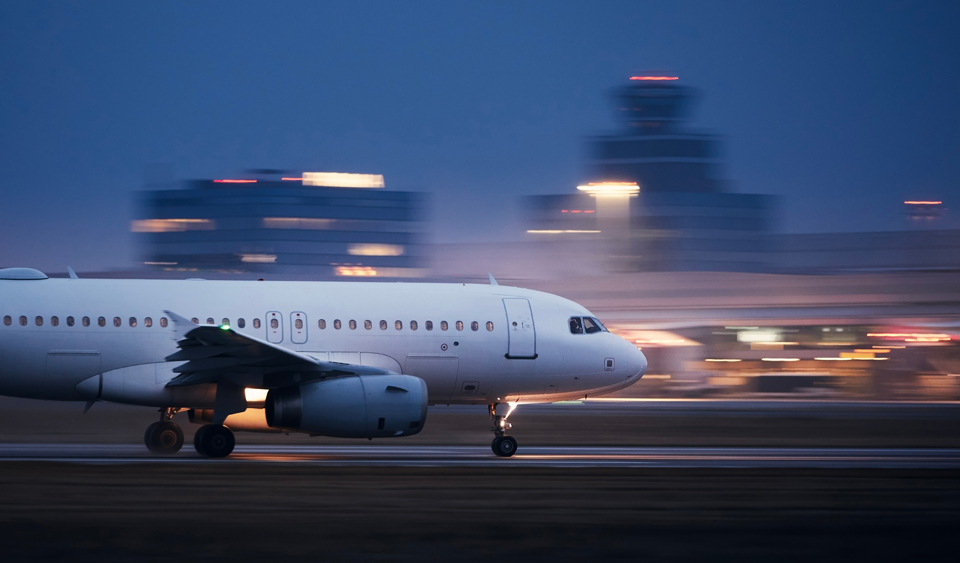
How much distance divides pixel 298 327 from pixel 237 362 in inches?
62.0

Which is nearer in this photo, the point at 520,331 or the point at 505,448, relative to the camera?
the point at 505,448

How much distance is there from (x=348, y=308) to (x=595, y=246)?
8141cm

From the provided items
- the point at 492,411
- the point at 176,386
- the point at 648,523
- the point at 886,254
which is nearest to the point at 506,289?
the point at 492,411

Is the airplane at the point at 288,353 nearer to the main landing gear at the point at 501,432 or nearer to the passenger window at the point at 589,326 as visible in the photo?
the main landing gear at the point at 501,432

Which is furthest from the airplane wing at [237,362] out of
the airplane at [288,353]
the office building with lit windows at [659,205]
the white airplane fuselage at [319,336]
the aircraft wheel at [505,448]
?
the office building with lit windows at [659,205]

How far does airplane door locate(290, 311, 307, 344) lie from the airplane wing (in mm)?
650

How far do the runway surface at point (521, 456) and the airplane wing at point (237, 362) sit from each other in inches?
52.7

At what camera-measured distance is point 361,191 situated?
124m

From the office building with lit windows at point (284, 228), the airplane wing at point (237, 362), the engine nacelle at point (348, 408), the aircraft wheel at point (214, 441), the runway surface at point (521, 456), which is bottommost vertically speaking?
the runway surface at point (521, 456)

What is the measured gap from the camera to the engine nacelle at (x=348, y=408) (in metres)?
16.3

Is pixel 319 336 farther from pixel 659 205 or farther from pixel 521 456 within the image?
pixel 659 205

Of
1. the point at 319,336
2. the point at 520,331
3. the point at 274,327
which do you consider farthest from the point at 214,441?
the point at 520,331

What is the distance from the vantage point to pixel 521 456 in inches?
709

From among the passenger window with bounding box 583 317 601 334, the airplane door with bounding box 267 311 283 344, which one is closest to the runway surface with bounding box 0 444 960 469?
the airplane door with bounding box 267 311 283 344
